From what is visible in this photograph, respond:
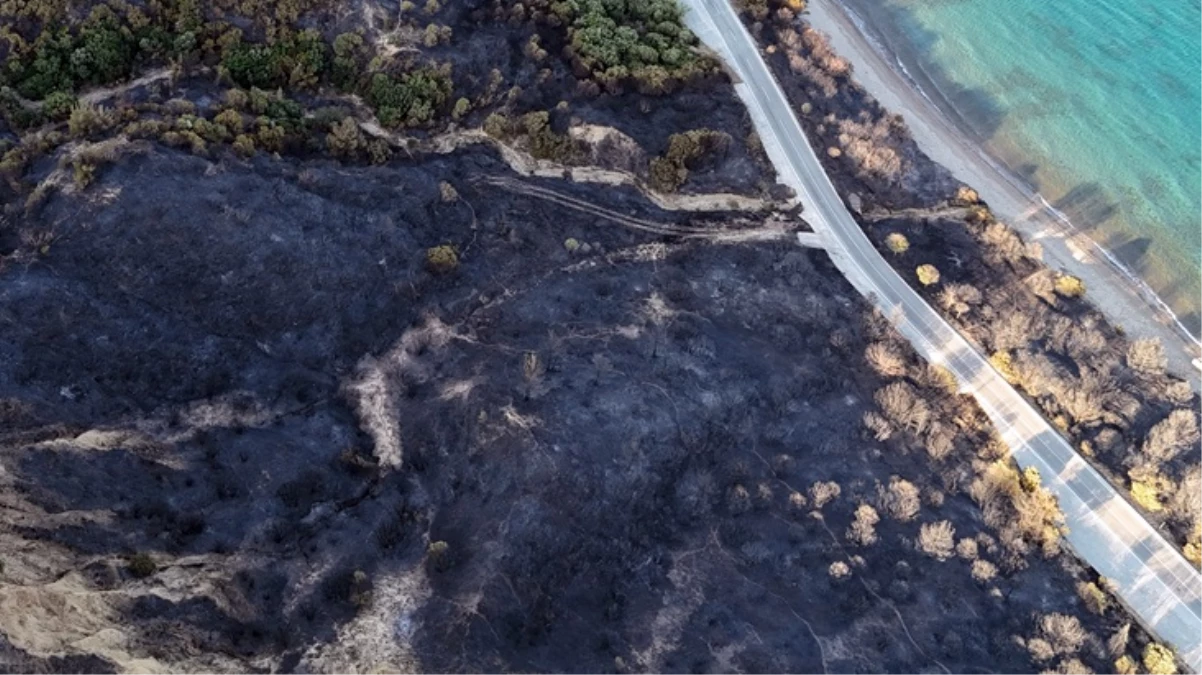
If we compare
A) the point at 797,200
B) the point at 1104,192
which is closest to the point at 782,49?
the point at 797,200

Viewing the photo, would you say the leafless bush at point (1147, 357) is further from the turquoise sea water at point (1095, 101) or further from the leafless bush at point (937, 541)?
the leafless bush at point (937, 541)

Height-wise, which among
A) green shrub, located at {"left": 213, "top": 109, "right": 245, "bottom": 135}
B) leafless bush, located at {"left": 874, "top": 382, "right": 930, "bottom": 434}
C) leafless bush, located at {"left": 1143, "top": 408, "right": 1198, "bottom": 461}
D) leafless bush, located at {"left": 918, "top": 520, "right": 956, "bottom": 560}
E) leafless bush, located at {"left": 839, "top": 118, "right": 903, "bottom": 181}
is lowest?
leafless bush, located at {"left": 1143, "top": 408, "right": 1198, "bottom": 461}

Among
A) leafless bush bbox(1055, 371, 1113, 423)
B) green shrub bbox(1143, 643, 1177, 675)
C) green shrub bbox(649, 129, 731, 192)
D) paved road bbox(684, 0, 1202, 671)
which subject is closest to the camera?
green shrub bbox(1143, 643, 1177, 675)

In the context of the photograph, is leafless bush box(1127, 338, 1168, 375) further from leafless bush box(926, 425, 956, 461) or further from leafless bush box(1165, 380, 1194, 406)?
leafless bush box(926, 425, 956, 461)

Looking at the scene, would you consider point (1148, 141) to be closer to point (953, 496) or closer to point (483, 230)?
point (953, 496)

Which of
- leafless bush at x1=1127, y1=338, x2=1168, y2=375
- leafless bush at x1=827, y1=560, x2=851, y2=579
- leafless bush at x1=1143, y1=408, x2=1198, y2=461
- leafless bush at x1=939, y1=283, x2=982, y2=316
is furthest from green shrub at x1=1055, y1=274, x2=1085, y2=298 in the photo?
leafless bush at x1=827, y1=560, x2=851, y2=579
